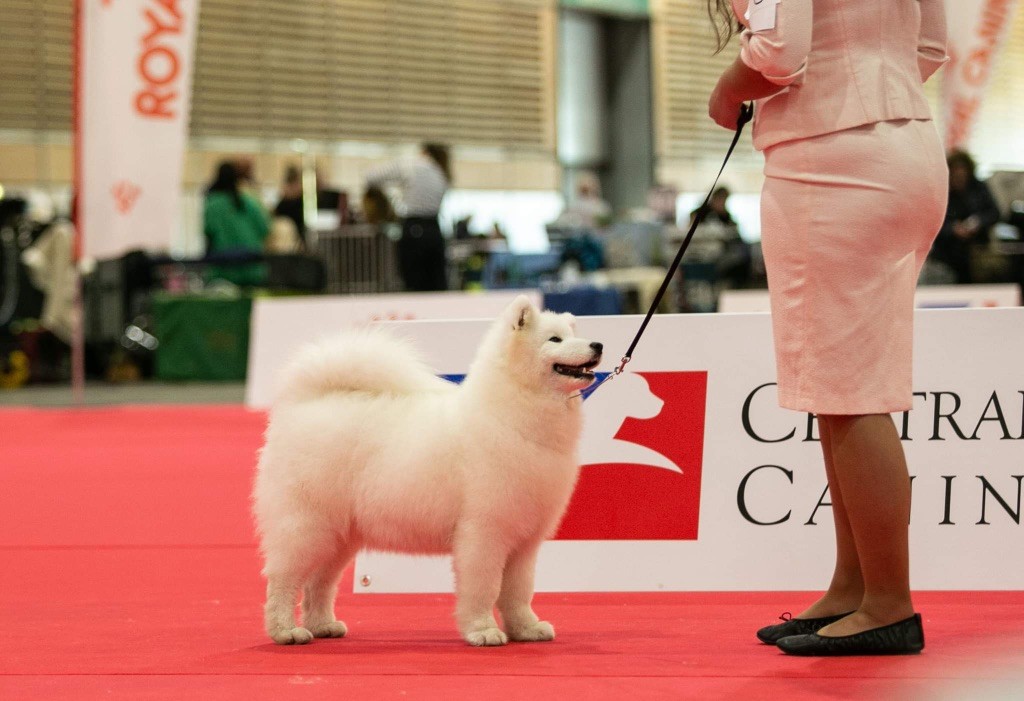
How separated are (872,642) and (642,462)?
0.95 m

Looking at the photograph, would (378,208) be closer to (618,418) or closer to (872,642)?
(618,418)

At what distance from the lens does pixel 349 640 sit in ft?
9.03

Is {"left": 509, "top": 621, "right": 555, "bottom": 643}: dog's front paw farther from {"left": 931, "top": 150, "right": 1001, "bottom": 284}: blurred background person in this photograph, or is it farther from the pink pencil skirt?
→ {"left": 931, "top": 150, "right": 1001, "bottom": 284}: blurred background person

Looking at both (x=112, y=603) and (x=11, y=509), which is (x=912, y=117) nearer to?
(x=112, y=603)

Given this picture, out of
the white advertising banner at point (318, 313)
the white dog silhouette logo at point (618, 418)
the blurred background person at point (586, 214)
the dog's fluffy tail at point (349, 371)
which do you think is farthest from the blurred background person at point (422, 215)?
the dog's fluffy tail at point (349, 371)

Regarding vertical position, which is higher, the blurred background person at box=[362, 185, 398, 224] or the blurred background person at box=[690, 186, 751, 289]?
the blurred background person at box=[362, 185, 398, 224]

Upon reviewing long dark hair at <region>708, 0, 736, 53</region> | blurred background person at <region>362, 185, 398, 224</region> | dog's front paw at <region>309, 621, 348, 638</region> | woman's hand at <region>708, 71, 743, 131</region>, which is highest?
blurred background person at <region>362, 185, 398, 224</region>

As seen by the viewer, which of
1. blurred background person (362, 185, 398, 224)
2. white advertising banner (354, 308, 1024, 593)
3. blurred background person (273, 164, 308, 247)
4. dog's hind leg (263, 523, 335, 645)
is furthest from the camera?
blurred background person (273, 164, 308, 247)

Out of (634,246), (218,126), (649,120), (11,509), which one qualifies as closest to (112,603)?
(11,509)

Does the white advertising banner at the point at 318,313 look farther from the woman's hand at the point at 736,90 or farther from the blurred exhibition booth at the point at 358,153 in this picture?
the woman's hand at the point at 736,90

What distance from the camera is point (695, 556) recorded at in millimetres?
3170

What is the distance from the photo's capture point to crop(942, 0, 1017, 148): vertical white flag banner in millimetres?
9352

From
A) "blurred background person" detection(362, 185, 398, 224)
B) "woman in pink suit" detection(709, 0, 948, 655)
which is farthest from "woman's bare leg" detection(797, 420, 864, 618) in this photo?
"blurred background person" detection(362, 185, 398, 224)

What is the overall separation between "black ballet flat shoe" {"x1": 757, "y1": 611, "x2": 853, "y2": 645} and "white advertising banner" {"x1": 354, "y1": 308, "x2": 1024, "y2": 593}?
56cm
